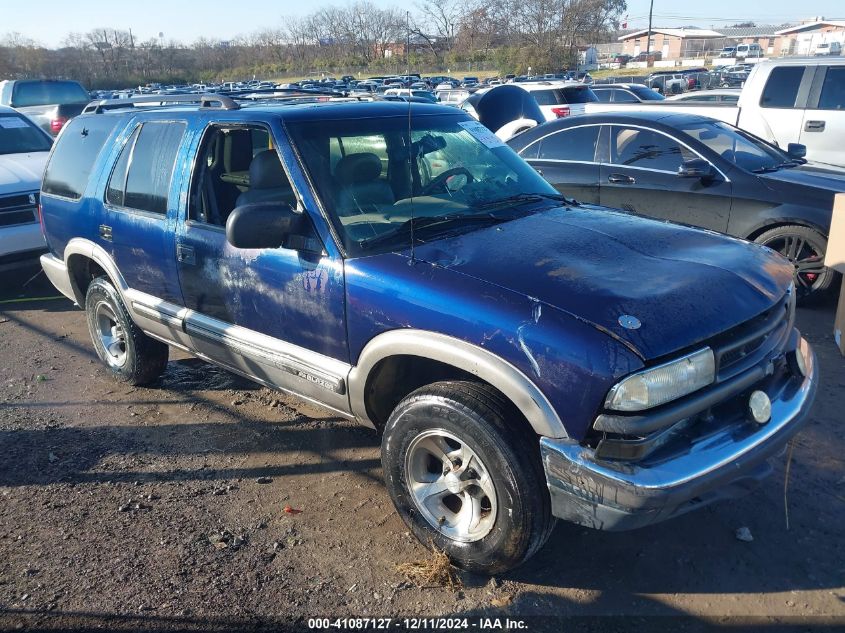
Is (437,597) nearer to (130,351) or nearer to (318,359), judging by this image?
(318,359)

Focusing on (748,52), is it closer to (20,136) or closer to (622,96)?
(622,96)

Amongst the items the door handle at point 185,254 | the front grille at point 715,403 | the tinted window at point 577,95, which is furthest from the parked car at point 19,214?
the tinted window at point 577,95

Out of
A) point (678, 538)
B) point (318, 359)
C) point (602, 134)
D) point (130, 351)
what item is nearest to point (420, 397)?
point (318, 359)

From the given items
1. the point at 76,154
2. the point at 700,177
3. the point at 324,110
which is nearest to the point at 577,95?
the point at 700,177

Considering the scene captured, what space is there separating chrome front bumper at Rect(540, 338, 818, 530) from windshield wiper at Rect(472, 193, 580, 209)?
1524 millimetres

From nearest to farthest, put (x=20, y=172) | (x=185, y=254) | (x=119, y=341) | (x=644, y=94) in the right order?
1. (x=185, y=254)
2. (x=119, y=341)
3. (x=20, y=172)
4. (x=644, y=94)

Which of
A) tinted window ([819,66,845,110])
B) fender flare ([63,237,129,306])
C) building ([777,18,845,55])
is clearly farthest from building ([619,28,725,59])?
fender flare ([63,237,129,306])

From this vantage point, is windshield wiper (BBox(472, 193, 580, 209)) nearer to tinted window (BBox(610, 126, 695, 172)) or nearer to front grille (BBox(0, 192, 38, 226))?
tinted window (BBox(610, 126, 695, 172))

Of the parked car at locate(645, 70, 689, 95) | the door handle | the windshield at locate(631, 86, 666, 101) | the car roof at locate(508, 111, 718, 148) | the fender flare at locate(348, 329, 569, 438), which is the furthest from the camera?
the parked car at locate(645, 70, 689, 95)

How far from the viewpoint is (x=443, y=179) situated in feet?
12.5

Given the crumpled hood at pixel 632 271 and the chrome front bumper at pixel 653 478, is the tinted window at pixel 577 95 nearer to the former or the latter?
the crumpled hood at pixel 632 271

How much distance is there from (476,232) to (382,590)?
1.67m

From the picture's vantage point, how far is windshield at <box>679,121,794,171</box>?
6.53 meters

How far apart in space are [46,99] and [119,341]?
47.1ft
